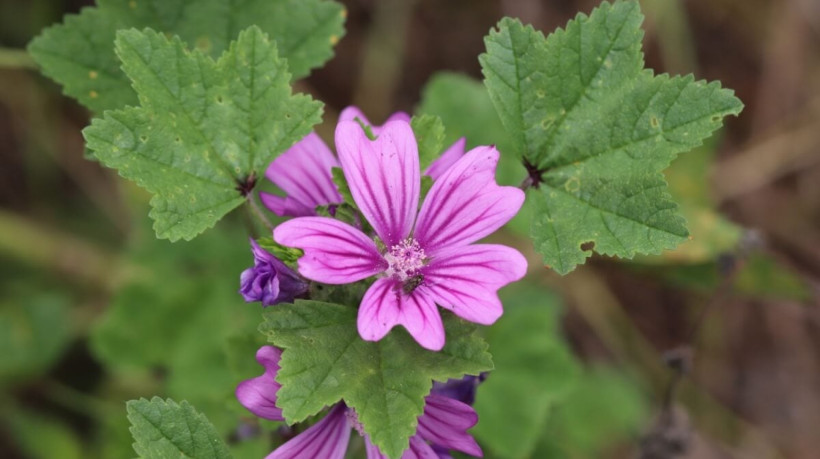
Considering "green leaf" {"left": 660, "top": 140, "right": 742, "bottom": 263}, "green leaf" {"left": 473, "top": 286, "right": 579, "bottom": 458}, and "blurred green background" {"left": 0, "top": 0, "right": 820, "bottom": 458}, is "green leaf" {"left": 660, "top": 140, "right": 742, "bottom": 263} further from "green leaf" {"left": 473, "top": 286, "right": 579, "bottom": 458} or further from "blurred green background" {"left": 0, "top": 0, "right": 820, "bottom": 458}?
"green leaf" {"left": 473, "top": 286, "right": 579, "bottom": 458}

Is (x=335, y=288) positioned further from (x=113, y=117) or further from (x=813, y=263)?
(x=813, y=263)

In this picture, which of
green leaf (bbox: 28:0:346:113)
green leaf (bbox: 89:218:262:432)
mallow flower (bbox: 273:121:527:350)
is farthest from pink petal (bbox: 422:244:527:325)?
green leaf (bbox: 89:218:262:432)

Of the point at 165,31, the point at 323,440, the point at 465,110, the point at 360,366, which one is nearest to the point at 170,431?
the point at 323,440

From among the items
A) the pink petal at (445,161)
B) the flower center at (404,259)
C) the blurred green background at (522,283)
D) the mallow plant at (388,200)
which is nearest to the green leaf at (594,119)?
the mallow plant at (388,200)

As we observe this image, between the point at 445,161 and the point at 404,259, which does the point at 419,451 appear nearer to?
the point at 404,259

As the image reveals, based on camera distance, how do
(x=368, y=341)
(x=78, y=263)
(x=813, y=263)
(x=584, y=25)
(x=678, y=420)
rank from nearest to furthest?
(x=368, y=341), (x=584, y=25), (x=678, y=420), (x=78, y=263), (x=813, y=263)

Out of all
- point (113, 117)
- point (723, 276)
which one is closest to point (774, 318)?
point (723, 276)
